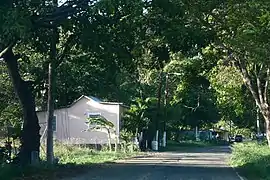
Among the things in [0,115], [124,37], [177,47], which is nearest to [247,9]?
[177,47]

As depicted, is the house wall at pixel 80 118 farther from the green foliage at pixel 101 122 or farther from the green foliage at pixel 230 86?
the green foliage at pixel 230 86

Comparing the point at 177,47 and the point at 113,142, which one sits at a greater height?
the point at 177,47

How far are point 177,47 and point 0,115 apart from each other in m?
26.8

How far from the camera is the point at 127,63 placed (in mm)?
24672

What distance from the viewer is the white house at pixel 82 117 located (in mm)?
53500

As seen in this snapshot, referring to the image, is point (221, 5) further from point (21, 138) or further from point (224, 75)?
point (224, 75)

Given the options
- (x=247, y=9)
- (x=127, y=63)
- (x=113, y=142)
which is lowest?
(x=113, y=142)

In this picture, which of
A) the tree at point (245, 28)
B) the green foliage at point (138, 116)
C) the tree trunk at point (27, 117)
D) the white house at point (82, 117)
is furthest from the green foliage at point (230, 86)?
the tree trunk at point (27, 117)

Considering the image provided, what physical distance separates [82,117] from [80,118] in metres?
0.23

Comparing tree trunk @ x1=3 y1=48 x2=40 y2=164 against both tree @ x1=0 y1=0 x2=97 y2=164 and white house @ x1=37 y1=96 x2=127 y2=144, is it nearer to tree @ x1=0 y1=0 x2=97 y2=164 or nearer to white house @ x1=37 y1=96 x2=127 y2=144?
tree @ x1=0 y1=0 x2=97 y2=164

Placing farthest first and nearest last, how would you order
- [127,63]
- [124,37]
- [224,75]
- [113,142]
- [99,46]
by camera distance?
[113,142] → [224,75] → [127,63] → [124,37] → [99,46]

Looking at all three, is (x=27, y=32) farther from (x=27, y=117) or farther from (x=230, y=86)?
(x=230, y=86)

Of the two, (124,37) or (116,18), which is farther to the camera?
(124,37)

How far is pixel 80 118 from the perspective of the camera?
179ft
